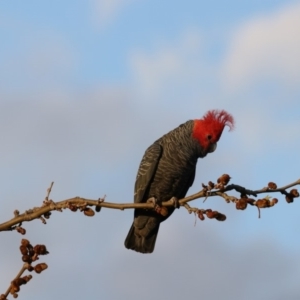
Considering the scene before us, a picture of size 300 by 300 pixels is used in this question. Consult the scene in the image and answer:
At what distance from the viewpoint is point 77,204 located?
14.8ft

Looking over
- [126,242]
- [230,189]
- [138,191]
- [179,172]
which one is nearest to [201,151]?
[179,172]

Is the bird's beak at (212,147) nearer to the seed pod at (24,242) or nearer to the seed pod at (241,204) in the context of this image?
the seed pod at (241,204)

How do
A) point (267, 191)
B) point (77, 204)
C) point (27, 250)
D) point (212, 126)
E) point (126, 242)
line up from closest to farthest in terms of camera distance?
point (27, 250) → point (77, 204) → point (267, 191) → point (212, 126) → point (126, 242)

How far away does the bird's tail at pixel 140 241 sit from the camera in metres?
9.93

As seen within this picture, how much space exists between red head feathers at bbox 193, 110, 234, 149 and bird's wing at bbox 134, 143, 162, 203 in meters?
0.67

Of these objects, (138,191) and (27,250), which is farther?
(138,191)

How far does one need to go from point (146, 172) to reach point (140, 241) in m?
1.13

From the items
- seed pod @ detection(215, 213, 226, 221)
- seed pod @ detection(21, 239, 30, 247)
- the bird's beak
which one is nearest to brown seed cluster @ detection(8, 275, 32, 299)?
seed pod @ detection(21, 239, 30, 247)

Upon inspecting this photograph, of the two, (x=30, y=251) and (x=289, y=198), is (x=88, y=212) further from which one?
(x=289, y=198)

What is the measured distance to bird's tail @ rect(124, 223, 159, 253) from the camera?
9.93m

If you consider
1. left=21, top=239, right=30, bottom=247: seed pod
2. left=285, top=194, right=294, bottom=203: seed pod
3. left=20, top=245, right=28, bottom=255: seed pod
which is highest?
left=285, top=194, right=294, bottom=203: seed pod

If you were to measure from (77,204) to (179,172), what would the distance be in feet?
17.2

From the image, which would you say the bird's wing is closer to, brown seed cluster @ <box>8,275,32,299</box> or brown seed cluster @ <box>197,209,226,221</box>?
brown seed cluster @ <box>197,209,226,221</box>

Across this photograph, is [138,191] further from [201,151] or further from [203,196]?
[203,196]
